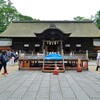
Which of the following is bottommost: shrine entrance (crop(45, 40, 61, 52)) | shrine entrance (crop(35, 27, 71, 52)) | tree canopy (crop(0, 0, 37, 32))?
shrine entrance (crop(45, 40, 61, 52))

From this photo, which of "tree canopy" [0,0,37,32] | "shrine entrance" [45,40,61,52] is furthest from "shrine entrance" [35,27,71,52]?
"tree canopy" [0,0,37,32]

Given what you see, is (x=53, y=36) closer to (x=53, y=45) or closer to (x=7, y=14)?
(x=53, y=45)

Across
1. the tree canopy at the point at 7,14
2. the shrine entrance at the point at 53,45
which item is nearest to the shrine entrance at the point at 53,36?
the shrine entrance at the point at 53,45

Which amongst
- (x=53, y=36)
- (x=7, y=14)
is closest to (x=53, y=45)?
(x=53, y=36)

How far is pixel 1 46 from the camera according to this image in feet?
157

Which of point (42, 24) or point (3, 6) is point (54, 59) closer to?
point (42, 24)

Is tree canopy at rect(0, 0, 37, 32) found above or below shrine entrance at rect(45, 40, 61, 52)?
above

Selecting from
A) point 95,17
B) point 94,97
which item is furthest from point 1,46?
point 95,17

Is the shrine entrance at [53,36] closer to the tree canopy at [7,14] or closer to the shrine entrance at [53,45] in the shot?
the shrine entrance at [53,45]

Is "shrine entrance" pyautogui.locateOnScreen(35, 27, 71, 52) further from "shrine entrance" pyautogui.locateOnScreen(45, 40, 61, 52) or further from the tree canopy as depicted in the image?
the tree canopy

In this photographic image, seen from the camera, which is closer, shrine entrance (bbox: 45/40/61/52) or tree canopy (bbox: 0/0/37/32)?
shrine entrance (bbox: 45/40/61/52)

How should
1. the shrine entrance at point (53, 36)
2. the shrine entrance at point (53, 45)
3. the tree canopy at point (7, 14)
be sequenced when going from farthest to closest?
the tree canopy at point (7, 14) < the shrine entrance at point (53, 45) < the shrine entrance at point (53, 36)

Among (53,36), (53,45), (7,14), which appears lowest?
(53,45)

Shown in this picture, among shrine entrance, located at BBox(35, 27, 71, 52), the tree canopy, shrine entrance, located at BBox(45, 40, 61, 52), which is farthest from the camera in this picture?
the tree canopy
